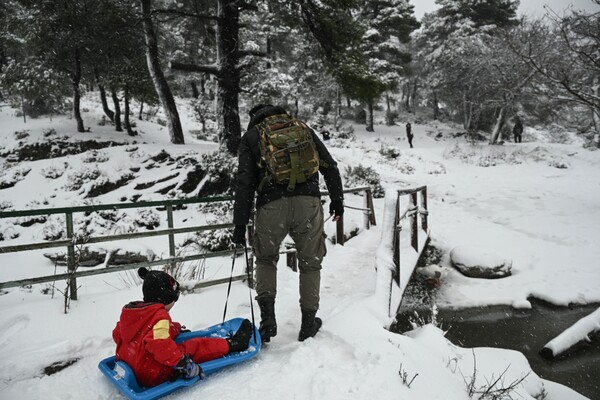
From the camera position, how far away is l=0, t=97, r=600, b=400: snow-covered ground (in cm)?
231

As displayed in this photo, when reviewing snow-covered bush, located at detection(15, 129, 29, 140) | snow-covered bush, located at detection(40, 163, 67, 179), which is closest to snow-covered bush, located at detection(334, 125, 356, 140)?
snow-covered bush, located at detection(40, 163, 67, 179)

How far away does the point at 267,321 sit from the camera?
2775mm

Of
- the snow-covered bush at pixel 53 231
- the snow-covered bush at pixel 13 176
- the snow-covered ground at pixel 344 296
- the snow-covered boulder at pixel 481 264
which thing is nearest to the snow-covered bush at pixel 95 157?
the snow-covered ground at pixel 344 296

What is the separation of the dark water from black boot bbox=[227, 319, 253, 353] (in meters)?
2.86

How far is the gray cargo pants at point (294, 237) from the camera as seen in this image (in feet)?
8.91

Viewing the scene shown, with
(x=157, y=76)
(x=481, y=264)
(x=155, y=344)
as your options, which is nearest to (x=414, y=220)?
(x=481, y=264)

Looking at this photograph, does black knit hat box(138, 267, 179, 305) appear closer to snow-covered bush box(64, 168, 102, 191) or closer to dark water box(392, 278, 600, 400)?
dark water box(392, 278, 600, 400)

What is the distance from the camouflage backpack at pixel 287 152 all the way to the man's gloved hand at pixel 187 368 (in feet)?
4.44

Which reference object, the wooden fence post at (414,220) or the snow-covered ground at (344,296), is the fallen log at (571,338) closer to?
the snow-covered ground at (344,296)

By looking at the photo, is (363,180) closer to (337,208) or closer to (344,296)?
(344,296)

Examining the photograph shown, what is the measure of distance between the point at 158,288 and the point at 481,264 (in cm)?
614

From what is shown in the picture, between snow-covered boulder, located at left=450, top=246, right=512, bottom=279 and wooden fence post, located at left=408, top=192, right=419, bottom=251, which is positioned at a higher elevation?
wooden fence post, located at left=408, top=192, right=419, bottom=251

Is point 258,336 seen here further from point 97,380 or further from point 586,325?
point 586,325

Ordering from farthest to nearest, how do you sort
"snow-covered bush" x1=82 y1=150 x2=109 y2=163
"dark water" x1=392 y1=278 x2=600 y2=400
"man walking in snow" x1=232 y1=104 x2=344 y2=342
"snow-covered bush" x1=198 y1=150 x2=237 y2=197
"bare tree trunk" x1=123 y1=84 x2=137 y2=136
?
"bare tree trunk" x1=123 y1=84 x2=137 y2=136
"snow-covered bush" x1=82 y1=150 x2=109 y2=163
"snow-covered bush" x1=198 y1=150 x2=237 y2=197
"dark water" x1=392 y1=278 x2=600 y2=400
"man walking in snow" x1=232 y1=104 x2=344 y2=342
